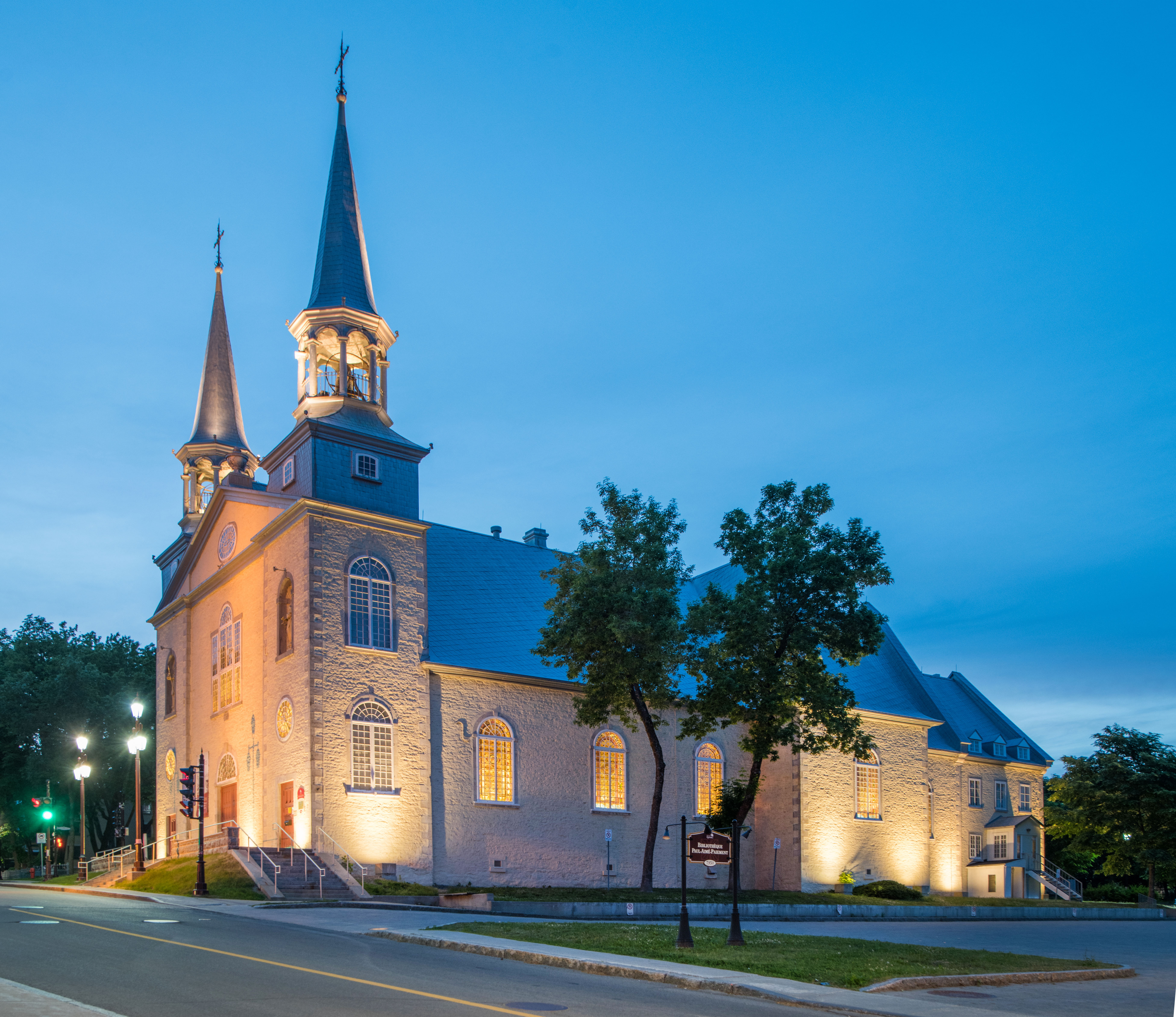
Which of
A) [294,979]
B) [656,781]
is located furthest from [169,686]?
[294,979]

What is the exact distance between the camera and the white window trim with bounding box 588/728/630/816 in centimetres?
3884

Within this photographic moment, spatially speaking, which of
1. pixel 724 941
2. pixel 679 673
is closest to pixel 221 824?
pixel 679 673

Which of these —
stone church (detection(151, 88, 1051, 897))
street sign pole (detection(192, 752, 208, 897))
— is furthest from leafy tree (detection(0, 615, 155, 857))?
street sign pole (detection(192, 752, 208, 897))

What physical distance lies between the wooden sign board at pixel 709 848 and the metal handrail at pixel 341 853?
15395mm

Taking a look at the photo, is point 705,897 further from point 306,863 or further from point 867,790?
point 867,790

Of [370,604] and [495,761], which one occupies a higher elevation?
[370,604]

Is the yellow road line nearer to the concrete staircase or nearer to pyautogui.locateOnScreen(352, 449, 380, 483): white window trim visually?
the concrete staircase

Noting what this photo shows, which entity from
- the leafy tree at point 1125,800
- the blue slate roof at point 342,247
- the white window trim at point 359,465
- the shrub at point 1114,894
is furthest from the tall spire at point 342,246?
the shrub at point 1114,894

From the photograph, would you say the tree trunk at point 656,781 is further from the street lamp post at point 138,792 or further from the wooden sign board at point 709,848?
the street lamp post at point 138,792

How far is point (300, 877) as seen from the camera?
29.2 m

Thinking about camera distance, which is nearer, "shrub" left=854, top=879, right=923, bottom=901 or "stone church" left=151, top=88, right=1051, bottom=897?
"stone church" left=151, top=88, right=1051, bottom=897

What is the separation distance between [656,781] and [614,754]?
15.6 ft

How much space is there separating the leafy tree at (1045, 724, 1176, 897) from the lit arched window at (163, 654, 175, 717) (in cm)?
4444

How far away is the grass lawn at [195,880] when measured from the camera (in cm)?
2784
